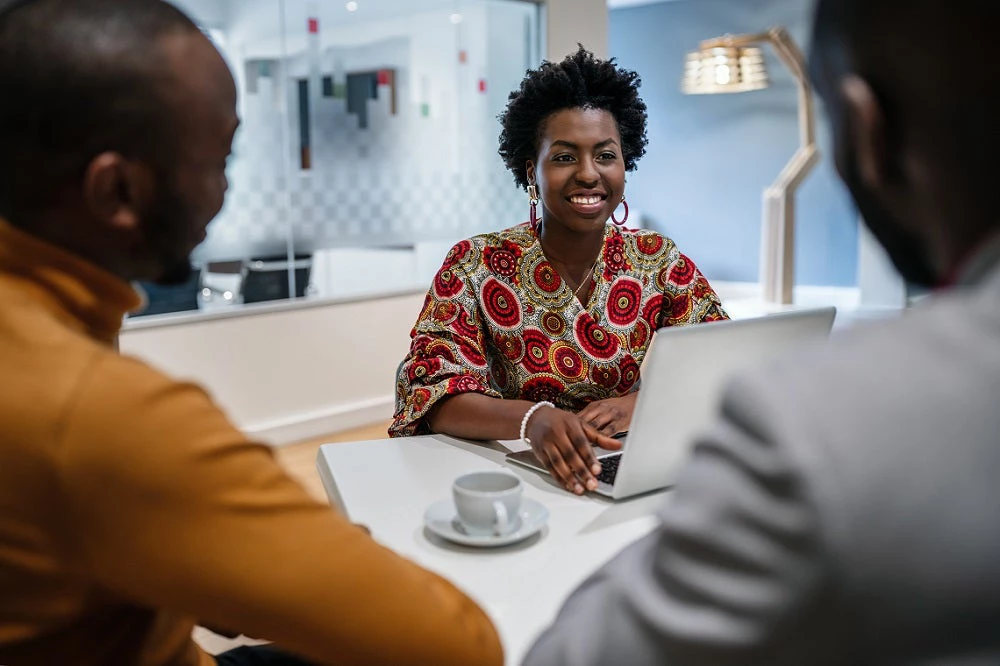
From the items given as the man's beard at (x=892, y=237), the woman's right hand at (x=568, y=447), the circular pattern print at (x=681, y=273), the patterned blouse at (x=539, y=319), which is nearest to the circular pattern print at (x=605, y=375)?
the patterned blouse at (x=539, y=319)

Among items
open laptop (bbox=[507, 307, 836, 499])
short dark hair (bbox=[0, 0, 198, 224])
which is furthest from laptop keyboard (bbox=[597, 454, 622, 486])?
short dark hair (bbox=[0, 0, 198, 224])

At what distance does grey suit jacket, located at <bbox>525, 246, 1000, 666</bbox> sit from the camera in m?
0.40

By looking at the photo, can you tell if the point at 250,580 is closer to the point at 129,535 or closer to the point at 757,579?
the point at 129,535

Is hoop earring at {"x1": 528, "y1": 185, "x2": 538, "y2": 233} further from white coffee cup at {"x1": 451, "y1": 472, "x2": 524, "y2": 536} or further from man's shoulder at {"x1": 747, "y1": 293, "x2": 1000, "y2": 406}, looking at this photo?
man's shoulder at {"x1": 747, "y1": 293, "x2": 1000, "y2": 406}

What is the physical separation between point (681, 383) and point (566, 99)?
1024 millimetres

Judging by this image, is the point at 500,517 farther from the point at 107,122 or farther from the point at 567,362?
the point at 567,362

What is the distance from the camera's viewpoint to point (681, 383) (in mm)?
1229

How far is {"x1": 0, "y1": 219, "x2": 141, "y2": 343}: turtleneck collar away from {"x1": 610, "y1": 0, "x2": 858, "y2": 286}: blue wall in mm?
6188

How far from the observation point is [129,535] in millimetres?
638

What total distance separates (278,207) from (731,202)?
4123 mm

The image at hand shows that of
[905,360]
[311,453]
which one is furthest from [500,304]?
[311,453]

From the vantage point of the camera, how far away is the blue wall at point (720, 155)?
6.66m

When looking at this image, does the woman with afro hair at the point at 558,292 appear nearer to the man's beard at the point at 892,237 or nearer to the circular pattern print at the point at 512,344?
the circular pattern print at the point at 512,344

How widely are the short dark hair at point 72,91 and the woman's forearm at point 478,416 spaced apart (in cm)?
97
